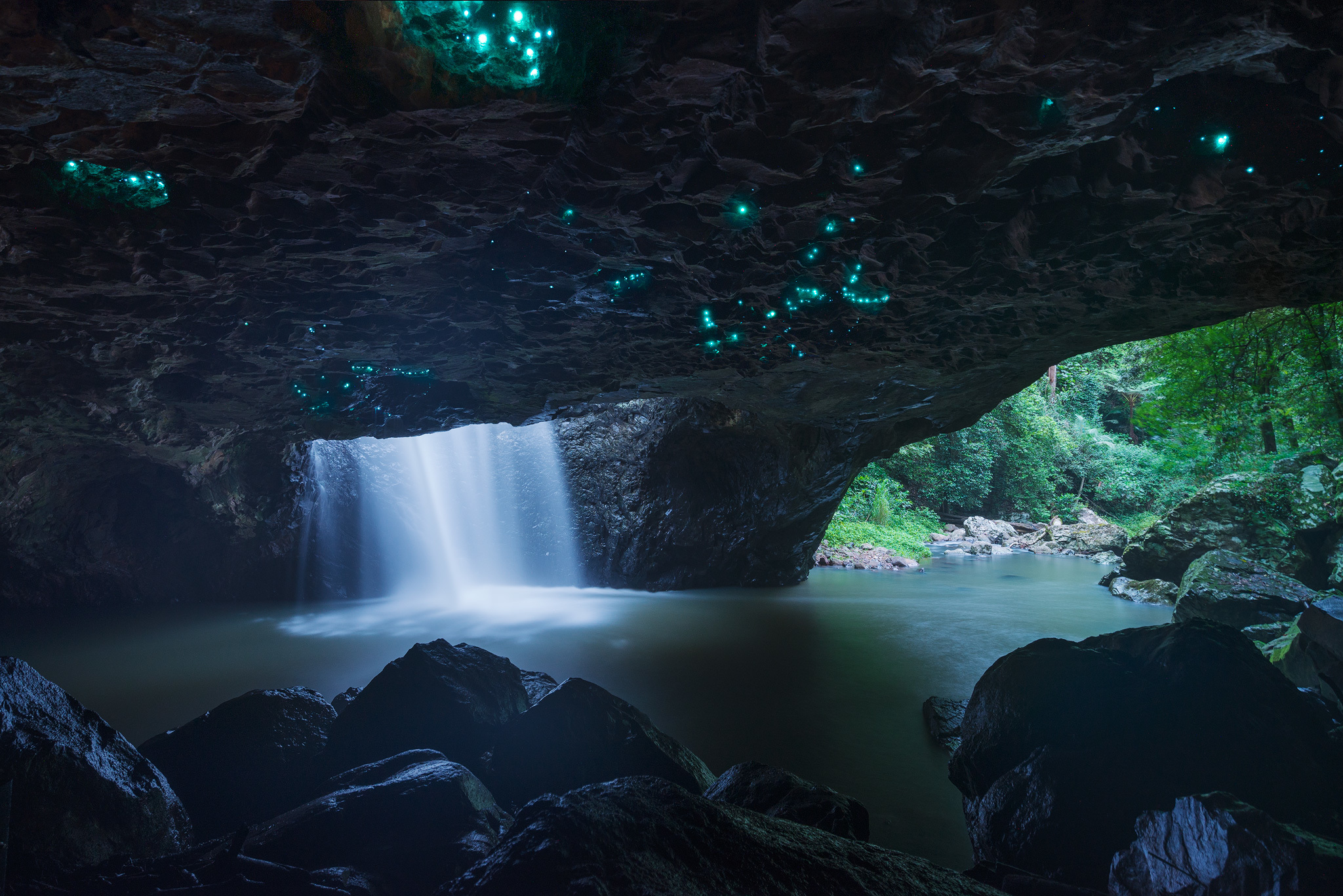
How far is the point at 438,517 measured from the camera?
12359 mm

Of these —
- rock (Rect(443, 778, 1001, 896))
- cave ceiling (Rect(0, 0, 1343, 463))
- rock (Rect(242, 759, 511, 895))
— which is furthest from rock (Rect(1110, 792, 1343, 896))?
cave ceiling (Rect(0, 0, 1343, 463))

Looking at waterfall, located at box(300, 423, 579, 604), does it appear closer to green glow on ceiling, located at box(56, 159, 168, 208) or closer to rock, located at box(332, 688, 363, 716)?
rock, located at box(332, 688, 363, 716)

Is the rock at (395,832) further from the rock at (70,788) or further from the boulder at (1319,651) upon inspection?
the boulder at (1319,651)

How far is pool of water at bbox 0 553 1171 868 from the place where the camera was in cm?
382

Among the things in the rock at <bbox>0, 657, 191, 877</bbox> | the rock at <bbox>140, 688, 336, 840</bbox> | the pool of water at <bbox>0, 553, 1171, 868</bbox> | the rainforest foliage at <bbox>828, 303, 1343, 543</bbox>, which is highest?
the rainforest foliage at <bbox>828, 303, 1343, 543</bbox>

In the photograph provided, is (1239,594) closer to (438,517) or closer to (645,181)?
(645,181)

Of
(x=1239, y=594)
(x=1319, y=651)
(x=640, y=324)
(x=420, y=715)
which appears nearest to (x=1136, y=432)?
(x=1239, y=594)

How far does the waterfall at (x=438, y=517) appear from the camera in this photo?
10695 mm

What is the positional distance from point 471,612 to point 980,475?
855 inches

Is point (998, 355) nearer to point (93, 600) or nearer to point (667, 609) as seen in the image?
point (667, 609)

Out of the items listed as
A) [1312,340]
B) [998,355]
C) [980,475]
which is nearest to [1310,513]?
[1312,340]

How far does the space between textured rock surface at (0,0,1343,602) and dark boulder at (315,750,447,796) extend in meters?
2.83

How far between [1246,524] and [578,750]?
436 inches

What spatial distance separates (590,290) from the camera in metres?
4.42
